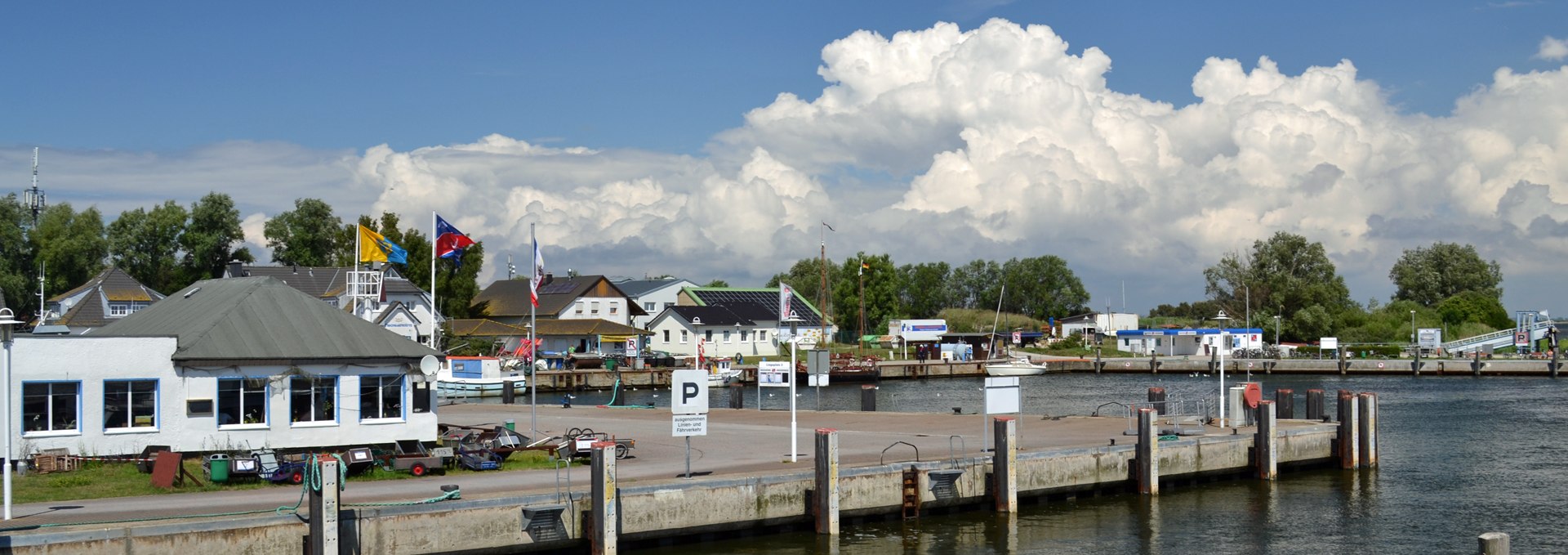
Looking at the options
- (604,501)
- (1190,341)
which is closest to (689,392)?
(604,501)

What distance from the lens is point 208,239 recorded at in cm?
12638

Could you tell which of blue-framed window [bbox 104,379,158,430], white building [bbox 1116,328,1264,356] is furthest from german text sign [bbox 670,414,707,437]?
white building [bbox 1116,328,1264,356]

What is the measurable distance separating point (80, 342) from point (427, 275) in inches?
3680

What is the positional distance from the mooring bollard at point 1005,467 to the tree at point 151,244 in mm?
111822

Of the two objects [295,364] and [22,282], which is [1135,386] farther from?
[22,282]

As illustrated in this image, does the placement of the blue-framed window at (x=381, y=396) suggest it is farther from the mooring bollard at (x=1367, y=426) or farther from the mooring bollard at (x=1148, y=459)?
the mooring bollard at (x=1367, y=426)

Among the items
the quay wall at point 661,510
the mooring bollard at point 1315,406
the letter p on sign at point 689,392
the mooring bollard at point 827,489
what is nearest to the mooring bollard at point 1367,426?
the mooring bollard at point 1315,406

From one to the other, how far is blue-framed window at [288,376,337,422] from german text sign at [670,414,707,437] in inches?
376

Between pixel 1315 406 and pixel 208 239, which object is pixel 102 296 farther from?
pixel 1315 406

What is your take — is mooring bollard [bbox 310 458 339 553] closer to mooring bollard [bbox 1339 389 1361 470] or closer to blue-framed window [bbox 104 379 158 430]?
blue-framed window [bbox 104 379 158 430]

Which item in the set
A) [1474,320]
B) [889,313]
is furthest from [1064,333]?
[1474,320]

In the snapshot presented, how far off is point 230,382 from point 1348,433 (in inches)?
1224

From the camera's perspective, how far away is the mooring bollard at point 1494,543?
15211 millimetres

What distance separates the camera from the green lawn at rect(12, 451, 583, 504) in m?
26.1
